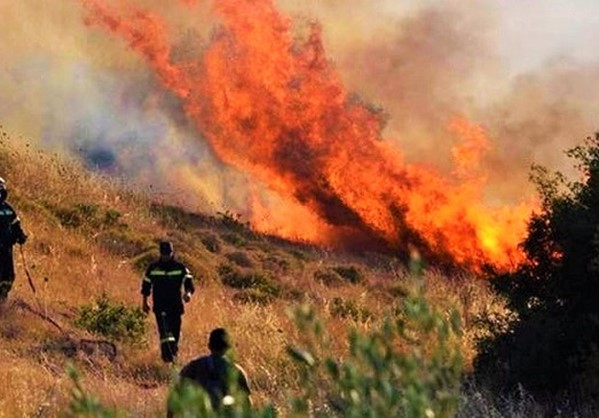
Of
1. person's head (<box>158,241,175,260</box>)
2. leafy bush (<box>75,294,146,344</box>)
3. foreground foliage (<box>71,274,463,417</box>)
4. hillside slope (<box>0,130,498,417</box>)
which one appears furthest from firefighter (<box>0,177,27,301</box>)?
foreground foliage (<box>71,274,463,417</box>)

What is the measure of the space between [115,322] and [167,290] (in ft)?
8.23

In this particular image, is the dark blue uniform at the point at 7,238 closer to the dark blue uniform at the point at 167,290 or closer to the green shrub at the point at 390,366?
the dark blue uniform at the point at 167,290

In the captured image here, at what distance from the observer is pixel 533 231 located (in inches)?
472

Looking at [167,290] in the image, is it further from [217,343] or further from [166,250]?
[217,343]

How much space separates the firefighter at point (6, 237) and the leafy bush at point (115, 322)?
130 centimetres

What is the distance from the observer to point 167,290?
14328 millimetres

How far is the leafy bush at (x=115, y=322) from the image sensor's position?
16.1 m

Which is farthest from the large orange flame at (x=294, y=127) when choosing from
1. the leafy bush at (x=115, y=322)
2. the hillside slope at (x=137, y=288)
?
the leafy bush at (x=115, y=322)

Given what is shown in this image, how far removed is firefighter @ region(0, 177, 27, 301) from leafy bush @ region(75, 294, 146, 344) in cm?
130

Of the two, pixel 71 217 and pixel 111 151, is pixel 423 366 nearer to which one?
pixel 71 217

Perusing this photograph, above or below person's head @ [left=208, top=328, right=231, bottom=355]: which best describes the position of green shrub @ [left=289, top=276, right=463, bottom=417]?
below

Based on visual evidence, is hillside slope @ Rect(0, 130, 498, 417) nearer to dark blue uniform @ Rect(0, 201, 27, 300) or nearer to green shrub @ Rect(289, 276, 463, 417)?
green shrub @ Rect(289, 276, 463, 417)

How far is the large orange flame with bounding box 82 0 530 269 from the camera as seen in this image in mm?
38344

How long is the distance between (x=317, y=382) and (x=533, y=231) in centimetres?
929
